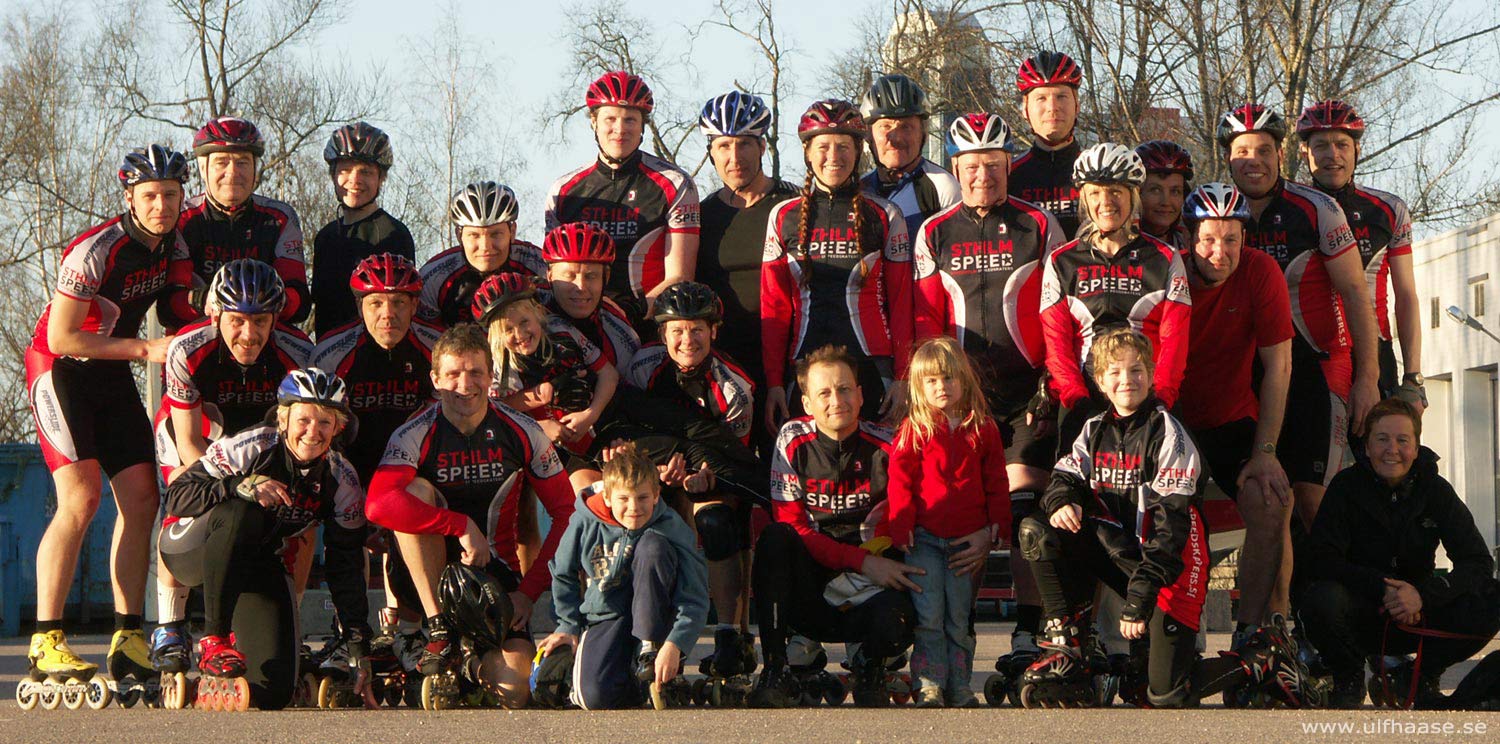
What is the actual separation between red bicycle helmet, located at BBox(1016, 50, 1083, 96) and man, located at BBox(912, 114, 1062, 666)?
0.83 meters

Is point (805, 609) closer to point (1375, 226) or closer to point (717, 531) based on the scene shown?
point (717, 531)

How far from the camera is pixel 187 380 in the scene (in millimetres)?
8969

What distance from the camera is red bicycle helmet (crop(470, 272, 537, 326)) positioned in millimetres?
9188

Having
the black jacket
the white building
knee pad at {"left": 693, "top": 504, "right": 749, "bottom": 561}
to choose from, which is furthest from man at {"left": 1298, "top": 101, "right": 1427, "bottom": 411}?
the white building

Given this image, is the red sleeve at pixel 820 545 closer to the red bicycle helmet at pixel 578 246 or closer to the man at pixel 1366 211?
the red bicycle helmet at pixel 578 246

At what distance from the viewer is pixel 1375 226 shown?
10016 millimetres

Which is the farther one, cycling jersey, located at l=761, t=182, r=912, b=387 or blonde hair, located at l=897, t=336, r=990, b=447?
cycling jersey, located at l=761, t=182, r=912, b=387

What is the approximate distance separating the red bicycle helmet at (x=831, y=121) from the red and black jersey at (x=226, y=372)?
287 centimetres

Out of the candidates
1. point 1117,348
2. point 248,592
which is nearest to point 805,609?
point 1117,348

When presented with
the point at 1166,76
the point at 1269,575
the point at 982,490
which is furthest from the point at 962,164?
the point at 1166,76

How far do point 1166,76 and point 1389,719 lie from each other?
17380mm

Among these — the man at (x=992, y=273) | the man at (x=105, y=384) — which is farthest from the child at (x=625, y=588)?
the man at (x=105, y=384)

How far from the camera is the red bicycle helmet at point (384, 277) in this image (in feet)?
30.2

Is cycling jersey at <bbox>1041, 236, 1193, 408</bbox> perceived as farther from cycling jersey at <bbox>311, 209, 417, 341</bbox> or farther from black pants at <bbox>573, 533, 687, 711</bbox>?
cycling jersey at <bbox>311, 209, 417, 341</bbox>
